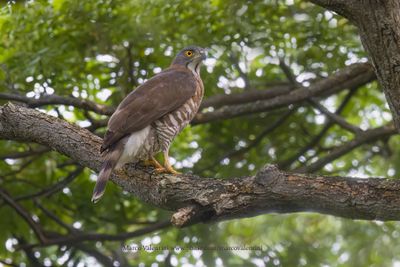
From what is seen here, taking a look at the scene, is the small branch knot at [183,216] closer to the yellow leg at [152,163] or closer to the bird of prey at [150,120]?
the bird of prey at [150,120]

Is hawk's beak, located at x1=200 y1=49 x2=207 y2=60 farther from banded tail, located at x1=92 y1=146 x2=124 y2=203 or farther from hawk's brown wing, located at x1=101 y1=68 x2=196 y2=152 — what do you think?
banded tail, located at x1=92 y1=146 x2=124 y2=203

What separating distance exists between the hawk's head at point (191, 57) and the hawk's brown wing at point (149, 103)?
409mm

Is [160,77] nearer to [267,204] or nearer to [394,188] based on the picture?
[267,204]

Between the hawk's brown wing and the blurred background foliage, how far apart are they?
0.70 meters

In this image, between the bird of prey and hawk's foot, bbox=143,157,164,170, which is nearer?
the bird of prey

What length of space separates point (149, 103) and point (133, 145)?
500 mm

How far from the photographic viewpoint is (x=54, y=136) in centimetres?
528

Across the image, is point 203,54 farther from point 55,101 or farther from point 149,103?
point 55,101

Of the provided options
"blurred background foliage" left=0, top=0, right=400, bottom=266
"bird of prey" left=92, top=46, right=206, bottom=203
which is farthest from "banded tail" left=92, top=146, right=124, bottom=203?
"blurred background foliage" left=0, top=0, right=400, bottom=266

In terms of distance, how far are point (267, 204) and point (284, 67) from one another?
11.4 ft

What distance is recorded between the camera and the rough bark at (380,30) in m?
4.30

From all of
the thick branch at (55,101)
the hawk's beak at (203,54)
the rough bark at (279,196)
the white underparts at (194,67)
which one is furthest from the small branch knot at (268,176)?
the hawk's beak at (203,54)

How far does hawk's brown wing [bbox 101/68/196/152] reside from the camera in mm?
5477

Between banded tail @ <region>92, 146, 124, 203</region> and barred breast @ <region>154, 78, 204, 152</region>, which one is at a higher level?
banded tail @ <region>92, 146, 124, 203</region>
